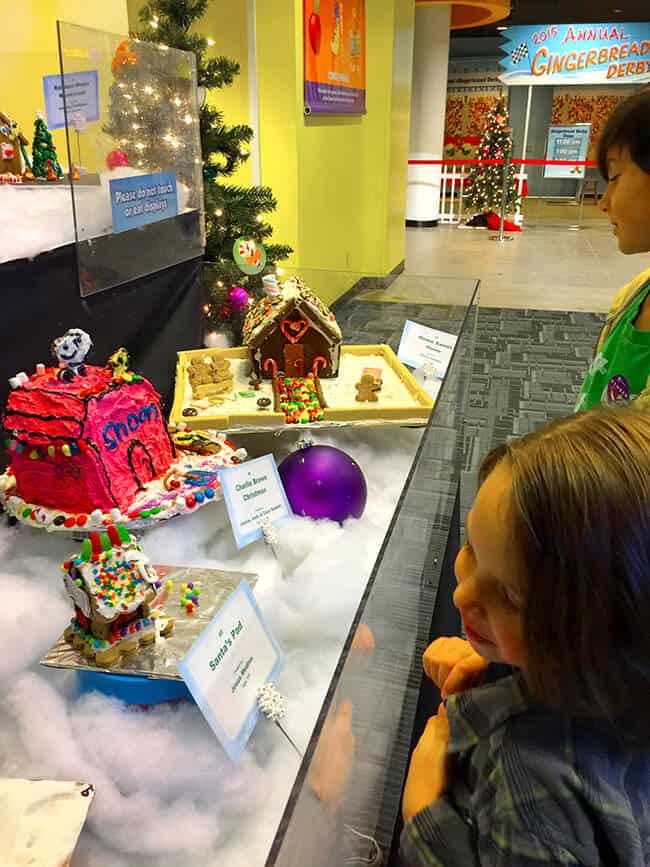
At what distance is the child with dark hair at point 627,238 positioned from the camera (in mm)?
1232

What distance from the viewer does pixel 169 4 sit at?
8.58 ft

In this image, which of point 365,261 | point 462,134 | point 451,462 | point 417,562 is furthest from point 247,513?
point 462,134

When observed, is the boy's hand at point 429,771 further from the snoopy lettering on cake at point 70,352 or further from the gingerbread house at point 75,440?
the snoopy lettering on cake at point 70,352

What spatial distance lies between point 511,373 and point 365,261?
227 centimetres

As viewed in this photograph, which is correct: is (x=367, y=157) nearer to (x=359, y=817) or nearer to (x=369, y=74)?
(x=369, y=74)

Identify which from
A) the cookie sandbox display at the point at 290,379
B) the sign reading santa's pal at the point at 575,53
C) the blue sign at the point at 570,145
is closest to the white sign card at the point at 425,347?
the cookie sandbox display at the point at 290,379

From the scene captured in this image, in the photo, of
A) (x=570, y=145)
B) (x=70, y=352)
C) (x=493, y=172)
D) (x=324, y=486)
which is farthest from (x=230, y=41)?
(x=570, y=145)

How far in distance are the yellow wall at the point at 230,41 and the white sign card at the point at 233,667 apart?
137 inches

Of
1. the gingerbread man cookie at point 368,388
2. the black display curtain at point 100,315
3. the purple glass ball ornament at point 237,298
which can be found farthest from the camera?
the purple glass ball ornament at point 237,298

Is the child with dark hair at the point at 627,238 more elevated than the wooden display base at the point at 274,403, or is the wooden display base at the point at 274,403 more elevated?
the child with dark hair at the point at 627,238

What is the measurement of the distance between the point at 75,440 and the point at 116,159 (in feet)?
2.42

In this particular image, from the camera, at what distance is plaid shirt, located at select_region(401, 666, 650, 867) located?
58 cm

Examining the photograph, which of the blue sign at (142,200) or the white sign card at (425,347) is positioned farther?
the white sign card at (425,347)

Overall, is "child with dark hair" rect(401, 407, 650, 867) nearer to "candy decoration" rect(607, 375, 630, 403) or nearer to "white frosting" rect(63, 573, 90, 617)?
"white frosting" rect(63, 573, 90, 617)
